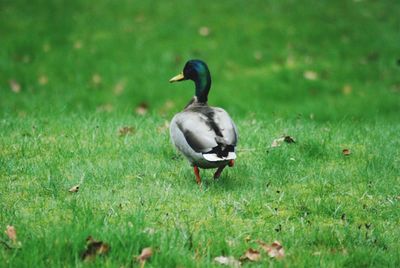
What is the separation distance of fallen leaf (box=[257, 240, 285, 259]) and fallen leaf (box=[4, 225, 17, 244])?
1.54 m

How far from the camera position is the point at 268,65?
12609 millimetres

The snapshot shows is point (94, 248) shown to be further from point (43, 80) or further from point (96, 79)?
point (43, 80)

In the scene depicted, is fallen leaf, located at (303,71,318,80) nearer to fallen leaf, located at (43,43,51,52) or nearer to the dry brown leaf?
fallen leaf, located at (43,43,51,52)

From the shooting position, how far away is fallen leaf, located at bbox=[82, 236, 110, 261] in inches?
143

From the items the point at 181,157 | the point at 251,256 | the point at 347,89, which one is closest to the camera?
the point at 251,256

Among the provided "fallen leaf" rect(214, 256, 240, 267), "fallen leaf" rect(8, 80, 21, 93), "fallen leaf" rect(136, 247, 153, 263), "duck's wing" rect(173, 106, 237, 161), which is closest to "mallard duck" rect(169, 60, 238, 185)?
"duck's wing" rect(173, 106, 237, 161)

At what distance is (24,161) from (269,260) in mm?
2883

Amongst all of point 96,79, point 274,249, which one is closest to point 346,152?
point 274,249

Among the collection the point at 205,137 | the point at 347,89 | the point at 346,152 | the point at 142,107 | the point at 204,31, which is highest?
the point at 204,31

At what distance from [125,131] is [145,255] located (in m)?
3.46

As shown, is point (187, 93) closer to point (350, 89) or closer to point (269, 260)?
point (350, 89)

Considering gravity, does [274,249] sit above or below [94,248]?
below

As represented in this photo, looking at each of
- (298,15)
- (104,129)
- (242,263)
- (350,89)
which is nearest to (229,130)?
(242,263)

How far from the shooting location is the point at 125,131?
6992 mm
